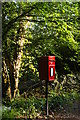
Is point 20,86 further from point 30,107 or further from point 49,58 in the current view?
point 49,58

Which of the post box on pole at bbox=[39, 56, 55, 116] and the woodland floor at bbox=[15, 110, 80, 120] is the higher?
the post box on pole at bbox=[39, 56, 55, 116]

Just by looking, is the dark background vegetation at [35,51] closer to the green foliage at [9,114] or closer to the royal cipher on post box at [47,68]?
the green foliage at [9,114]

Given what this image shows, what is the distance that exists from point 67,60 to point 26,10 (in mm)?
2354

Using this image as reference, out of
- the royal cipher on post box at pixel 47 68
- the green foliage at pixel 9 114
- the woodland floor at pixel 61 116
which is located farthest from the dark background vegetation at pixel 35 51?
the royal cipher on post box at pixel 47 68

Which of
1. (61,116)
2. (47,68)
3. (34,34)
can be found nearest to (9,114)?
(47,68)

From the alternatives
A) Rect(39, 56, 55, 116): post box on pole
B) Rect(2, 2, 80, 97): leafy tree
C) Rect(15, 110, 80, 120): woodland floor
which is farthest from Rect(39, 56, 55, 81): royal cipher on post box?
Rect(15, 110, 80, 120): woodland floor

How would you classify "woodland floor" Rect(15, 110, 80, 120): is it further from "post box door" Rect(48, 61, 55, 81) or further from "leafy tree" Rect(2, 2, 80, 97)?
"leafy tree" Rect(2, 2, 80, 97)

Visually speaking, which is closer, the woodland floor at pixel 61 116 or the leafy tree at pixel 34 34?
the leafy tree at pixel 34 34

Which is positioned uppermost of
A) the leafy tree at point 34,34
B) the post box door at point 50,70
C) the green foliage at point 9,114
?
the leafy tree at point 34,34

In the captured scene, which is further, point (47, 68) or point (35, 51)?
point (35, 51)

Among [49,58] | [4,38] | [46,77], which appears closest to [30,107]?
[46,77]

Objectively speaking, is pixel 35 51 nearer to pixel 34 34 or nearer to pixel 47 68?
pixel 34 34

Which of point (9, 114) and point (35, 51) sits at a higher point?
point (35, 51)

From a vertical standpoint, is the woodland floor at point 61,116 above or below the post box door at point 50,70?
below
